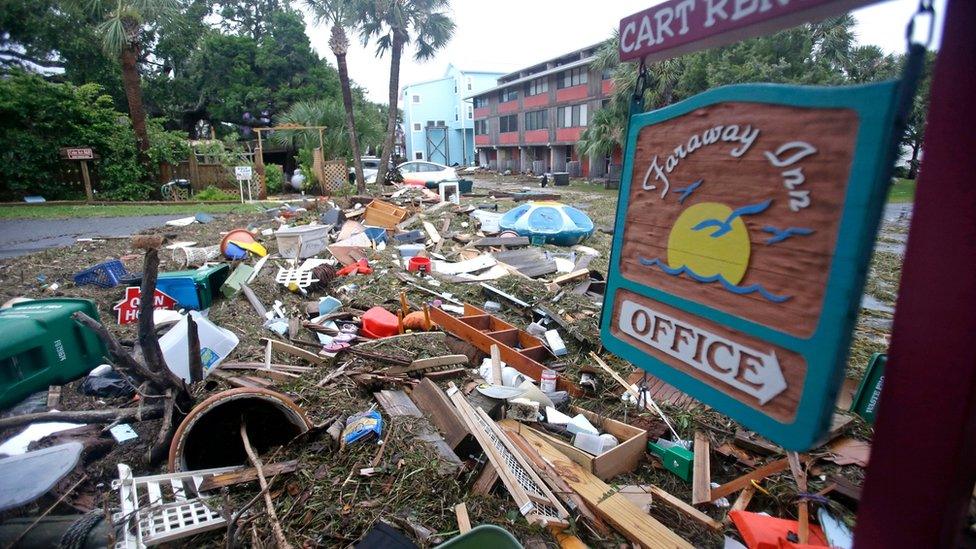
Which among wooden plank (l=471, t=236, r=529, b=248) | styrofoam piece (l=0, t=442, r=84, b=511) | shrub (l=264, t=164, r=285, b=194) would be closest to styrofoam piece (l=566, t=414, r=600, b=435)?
styrofoam piece (l=0, t=442, r=84, b=511)

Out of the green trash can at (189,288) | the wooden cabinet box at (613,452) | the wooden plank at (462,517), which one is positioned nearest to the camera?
the wooden plank at (462,517)

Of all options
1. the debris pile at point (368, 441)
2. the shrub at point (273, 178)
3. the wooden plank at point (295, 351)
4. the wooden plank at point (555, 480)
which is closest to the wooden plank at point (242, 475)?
the debris pile at point (368, 441)

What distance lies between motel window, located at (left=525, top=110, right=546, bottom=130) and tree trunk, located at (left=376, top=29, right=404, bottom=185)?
818 inches

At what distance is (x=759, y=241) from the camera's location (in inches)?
51.5

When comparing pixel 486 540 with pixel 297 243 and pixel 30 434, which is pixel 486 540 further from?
pixel 297 243

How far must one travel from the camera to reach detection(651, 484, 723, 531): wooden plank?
301 centimetres

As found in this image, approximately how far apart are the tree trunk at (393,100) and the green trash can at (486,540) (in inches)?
831

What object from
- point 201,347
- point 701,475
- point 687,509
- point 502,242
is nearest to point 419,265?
point 502,242

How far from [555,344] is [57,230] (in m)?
14.6

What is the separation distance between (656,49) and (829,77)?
2392 cm

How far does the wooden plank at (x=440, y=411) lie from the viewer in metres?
3.44

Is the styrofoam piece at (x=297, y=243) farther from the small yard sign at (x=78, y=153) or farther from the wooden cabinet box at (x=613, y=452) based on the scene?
the small yard sign at (x=78, y=153)

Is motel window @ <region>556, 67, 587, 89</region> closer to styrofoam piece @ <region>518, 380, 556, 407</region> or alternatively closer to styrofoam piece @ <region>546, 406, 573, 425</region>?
styrofoam piece @ <region>518, 380, 556, 407</region>

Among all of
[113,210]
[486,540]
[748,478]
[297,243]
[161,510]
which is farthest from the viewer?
[113,210]
